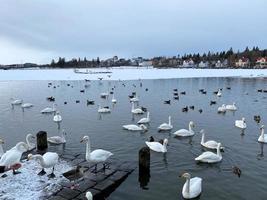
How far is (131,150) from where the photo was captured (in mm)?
14859

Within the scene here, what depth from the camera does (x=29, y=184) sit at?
33.4ft

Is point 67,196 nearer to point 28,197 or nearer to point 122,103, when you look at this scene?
point 28,197

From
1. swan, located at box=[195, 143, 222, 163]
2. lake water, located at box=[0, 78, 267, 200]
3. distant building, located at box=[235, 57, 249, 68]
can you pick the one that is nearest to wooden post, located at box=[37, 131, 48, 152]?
lake water, located at box=[0, 78, 267, 200]

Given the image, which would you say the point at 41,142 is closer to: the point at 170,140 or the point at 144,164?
the point at 144,164

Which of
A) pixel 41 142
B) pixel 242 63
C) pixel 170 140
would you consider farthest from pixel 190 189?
pixel 242 63

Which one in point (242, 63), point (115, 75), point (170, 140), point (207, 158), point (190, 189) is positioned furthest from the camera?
point (242, 63)

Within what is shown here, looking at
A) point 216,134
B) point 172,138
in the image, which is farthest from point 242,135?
point 172,138

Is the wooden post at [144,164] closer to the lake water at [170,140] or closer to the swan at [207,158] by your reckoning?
the lake water at [170,140]

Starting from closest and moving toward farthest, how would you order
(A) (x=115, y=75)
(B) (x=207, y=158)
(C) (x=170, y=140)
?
(B) (x=207, y=158) < (C) (x=170, y=140) < (A) (x=115, y=75)

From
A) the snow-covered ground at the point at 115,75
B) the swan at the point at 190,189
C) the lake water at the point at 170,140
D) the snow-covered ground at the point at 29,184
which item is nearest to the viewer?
the snow-covered ground at the point at 29,184

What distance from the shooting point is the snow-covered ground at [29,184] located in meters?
9.45

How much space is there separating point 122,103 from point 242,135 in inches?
597

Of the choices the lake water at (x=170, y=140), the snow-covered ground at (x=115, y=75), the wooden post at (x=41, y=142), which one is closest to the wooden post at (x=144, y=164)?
the lake water at (x=170, y=140)

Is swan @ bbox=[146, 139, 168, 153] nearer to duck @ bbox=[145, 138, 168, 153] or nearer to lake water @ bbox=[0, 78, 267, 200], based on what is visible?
duck @ bbox=[145, 138, 168, 153]
